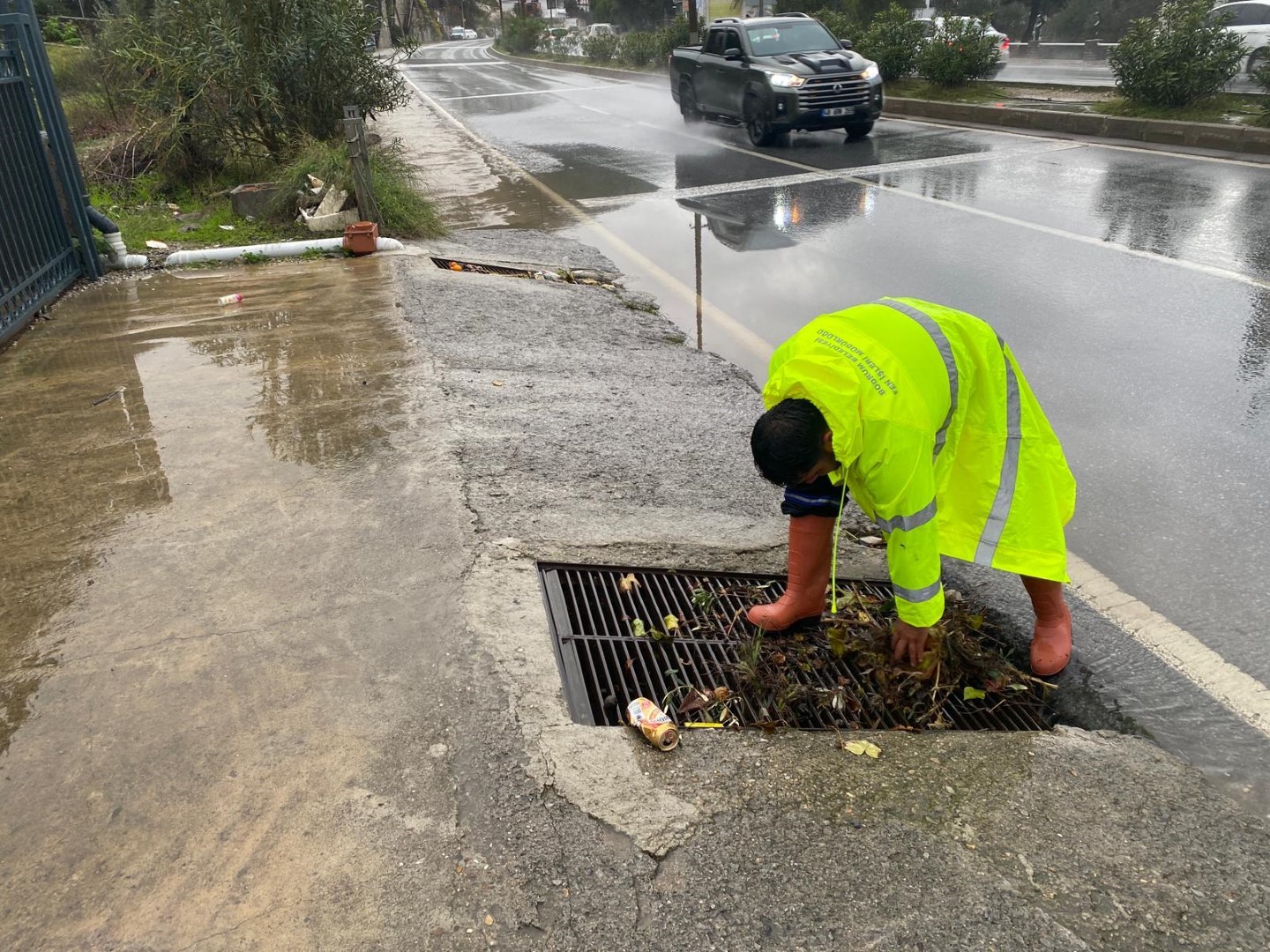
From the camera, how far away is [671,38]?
110 ft

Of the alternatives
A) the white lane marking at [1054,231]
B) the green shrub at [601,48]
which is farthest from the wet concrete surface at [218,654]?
the green shrub at [601,48]

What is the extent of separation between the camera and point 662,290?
7.00 meters

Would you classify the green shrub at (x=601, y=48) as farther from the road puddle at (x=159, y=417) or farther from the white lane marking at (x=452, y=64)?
the road puddle at (x=159, y=417)

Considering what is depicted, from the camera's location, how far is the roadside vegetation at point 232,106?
9883 millimetres

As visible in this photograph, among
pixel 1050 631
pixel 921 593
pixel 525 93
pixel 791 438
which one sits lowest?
pixel 525 93

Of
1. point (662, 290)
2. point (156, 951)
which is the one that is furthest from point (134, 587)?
point (662, 290)

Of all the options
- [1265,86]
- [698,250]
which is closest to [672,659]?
[698,250]

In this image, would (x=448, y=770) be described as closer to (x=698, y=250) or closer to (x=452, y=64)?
(x=698, y=250)

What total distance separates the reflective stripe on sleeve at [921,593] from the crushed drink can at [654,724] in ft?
2.23

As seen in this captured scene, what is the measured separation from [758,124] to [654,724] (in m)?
12.6

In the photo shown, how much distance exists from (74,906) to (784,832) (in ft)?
4.84

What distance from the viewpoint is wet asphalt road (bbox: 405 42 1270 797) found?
11.5 ft

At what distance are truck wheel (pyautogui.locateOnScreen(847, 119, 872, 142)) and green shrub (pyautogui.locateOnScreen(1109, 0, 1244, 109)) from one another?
374cm

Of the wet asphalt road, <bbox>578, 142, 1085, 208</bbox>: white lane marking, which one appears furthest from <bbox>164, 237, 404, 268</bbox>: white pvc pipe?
<bbox>578, 142, 1085, 208</bbox>: white lane marking
